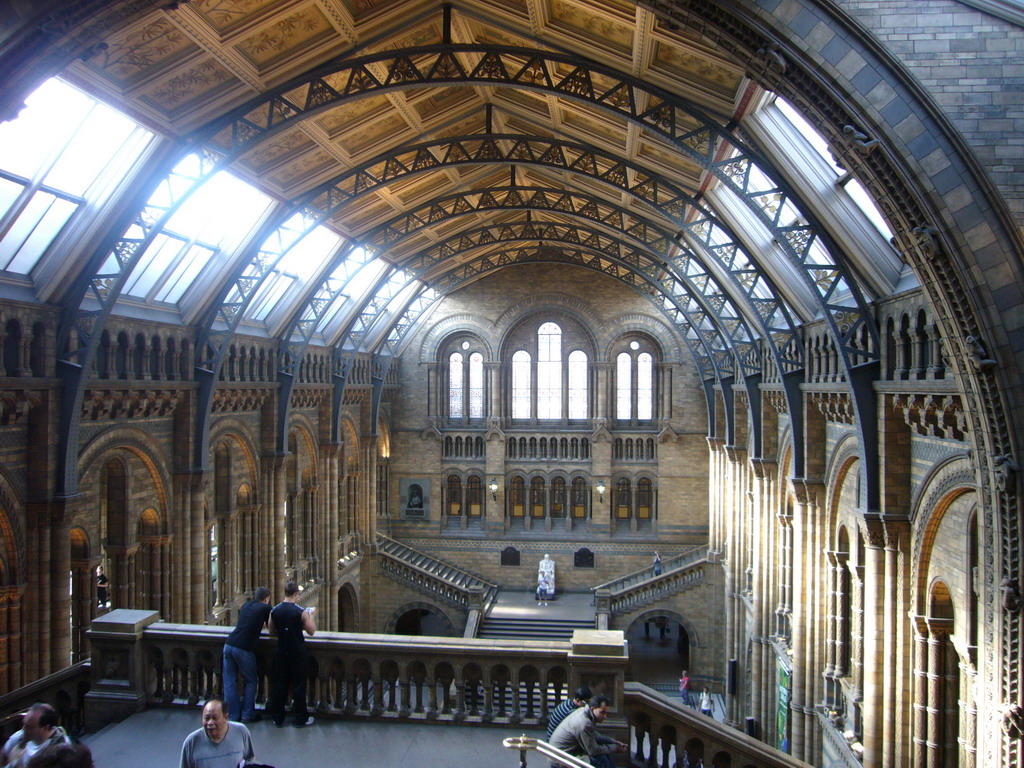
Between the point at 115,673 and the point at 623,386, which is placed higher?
the point at 623,386

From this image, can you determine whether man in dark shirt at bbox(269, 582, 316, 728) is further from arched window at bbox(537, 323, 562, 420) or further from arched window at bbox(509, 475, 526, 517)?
arched window at bbox(509, 475, 526, 517)

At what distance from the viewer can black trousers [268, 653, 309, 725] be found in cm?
868

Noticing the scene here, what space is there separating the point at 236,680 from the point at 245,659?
35 centimetres

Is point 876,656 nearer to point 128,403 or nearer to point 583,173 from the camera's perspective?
point 583,173

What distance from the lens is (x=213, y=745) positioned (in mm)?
6340

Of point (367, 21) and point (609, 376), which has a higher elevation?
point (367, 21)

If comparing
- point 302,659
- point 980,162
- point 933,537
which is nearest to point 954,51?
point 980,162

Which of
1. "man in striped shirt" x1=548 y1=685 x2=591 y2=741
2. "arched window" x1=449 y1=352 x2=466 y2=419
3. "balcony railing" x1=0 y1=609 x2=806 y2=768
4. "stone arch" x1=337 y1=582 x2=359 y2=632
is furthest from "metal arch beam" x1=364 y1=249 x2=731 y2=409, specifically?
"man in striped shirt" x1=548 y1=685 x2=591 y2=741

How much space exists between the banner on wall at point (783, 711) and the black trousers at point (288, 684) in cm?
1344

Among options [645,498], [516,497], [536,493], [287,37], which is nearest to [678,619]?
[645,498]

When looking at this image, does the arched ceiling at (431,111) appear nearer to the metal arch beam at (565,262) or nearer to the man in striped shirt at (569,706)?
the man in striped shirt at (569,706)

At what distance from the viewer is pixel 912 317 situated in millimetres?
11031

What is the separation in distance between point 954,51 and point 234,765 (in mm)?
8477

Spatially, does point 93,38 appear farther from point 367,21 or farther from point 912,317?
point 912,317
